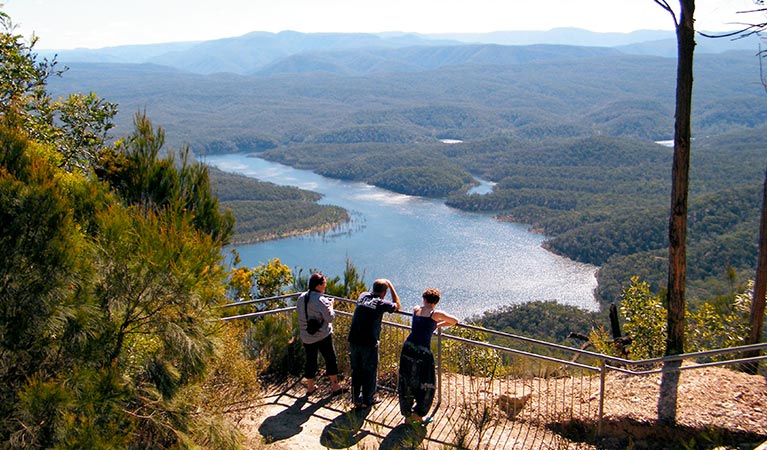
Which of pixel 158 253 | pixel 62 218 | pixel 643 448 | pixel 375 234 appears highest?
pixel 62 218

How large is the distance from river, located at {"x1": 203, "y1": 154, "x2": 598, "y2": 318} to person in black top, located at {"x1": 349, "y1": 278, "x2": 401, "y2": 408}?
3789 centimetres

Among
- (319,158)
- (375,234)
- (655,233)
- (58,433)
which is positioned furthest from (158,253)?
(319,158)

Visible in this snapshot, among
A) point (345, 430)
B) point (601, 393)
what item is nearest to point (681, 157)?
point (601, 393)

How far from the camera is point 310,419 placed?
17.7 feet

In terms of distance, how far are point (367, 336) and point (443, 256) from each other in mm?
58050

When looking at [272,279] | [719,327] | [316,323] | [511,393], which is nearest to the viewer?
[316,323]

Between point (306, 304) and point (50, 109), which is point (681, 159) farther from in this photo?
point (50, 109)

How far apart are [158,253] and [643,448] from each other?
3836 millimetres

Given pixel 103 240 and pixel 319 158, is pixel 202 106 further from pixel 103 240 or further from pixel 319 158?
pixel 103 240

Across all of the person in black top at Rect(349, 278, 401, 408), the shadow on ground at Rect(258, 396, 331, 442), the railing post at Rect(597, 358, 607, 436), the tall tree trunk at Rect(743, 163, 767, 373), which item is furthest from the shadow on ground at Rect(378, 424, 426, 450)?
the tall tree trunk at Rect(743, 163, 767, 373)

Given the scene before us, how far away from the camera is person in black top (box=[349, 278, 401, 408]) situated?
5.12 m

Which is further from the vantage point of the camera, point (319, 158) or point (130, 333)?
point (319, 158)

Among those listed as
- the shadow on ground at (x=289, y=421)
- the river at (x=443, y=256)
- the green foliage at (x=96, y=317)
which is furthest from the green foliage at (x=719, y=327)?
the river at (x=443, y=256)

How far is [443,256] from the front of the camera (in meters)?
62.9
